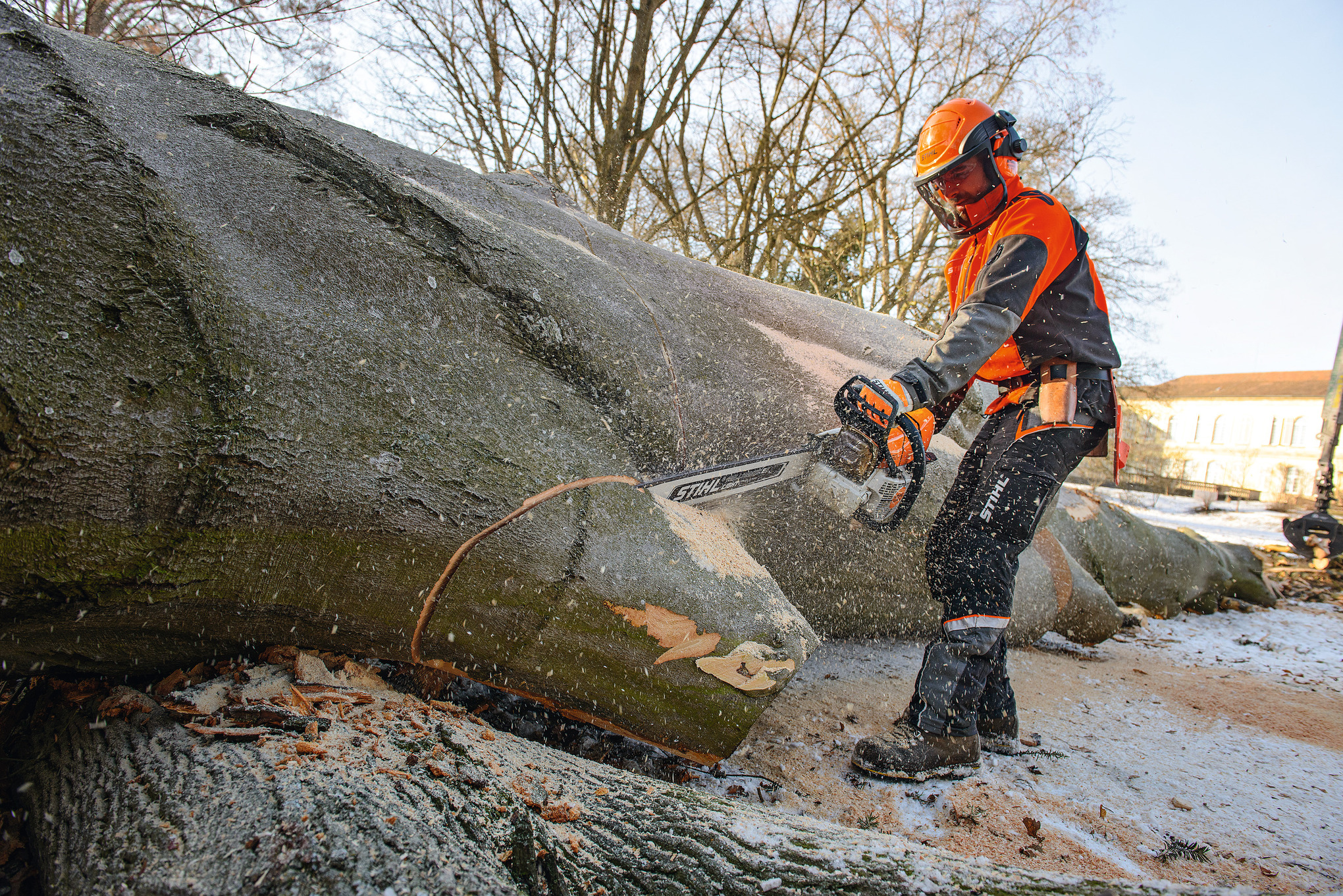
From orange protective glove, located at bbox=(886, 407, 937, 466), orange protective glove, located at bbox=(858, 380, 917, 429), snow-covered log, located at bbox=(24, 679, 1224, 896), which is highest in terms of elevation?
orange protective glove, located at bbox=(858, 380, 917, 429)

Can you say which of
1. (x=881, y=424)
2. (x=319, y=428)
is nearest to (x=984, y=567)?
(x=881, y=424)

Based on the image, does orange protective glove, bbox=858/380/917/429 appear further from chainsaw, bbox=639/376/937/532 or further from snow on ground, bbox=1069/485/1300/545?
snow on ground, bbox=1069/485/1300/545

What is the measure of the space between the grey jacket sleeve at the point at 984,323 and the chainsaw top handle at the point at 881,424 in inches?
3.5

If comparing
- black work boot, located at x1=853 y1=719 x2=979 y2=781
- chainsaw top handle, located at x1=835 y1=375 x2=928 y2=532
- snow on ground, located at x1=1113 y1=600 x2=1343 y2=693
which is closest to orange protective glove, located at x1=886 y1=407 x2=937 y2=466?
chainsaw top handle, located at x1=835 y1=375 x2=928 y2=532

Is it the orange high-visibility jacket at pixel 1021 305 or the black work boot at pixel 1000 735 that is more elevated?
A: the orange high-visibility jacket at pixel 1021 305

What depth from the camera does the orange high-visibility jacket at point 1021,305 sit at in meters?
1.85

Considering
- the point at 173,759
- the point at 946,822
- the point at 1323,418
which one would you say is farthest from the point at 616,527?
the point at 1323,418

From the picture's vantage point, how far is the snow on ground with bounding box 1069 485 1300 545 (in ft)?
32.2

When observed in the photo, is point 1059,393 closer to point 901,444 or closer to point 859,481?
point 901,444

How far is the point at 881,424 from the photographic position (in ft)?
5.92

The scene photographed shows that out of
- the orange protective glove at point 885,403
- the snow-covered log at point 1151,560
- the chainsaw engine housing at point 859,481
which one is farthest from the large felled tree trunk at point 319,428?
the snow-covered log at point 1151,560

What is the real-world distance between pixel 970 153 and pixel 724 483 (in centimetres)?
129

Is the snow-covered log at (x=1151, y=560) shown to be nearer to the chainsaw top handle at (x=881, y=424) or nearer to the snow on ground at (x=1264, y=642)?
the snow on ground at (x=1264, y=642)

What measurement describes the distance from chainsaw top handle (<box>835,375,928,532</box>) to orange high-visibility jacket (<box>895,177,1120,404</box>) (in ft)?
0.30
